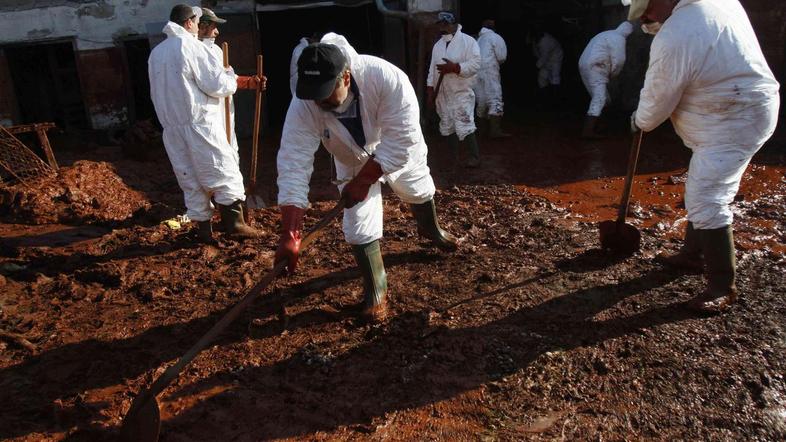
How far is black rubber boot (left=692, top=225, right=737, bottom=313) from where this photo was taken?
3352mm

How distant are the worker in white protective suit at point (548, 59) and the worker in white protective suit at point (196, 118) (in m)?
7.70

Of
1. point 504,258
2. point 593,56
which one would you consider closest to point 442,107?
Answer: point 593,56

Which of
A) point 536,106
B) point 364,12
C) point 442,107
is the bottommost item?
point 536,106

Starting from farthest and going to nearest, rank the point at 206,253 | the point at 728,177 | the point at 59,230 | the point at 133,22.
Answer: the point at 133,22 → the point at 59,230 → the point at 206,253 → the point at 728,177

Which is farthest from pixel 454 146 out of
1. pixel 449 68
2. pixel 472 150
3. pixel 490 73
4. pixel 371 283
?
pixel 371 283

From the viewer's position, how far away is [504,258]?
4344mm

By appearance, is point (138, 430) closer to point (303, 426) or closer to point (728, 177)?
point (303, 426)

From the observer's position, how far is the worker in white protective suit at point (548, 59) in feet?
36.4

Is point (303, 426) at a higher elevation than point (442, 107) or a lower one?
lower

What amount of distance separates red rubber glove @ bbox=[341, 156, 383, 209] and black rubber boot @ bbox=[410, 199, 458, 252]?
1141mm

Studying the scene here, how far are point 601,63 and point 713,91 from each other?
5.50 m

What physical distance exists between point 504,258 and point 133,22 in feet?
27.0

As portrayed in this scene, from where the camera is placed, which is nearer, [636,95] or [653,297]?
[653,297]

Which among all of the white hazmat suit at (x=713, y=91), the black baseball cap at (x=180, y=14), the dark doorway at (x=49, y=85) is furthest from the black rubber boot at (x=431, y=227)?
the dark doorway at (x=49, y=85)
